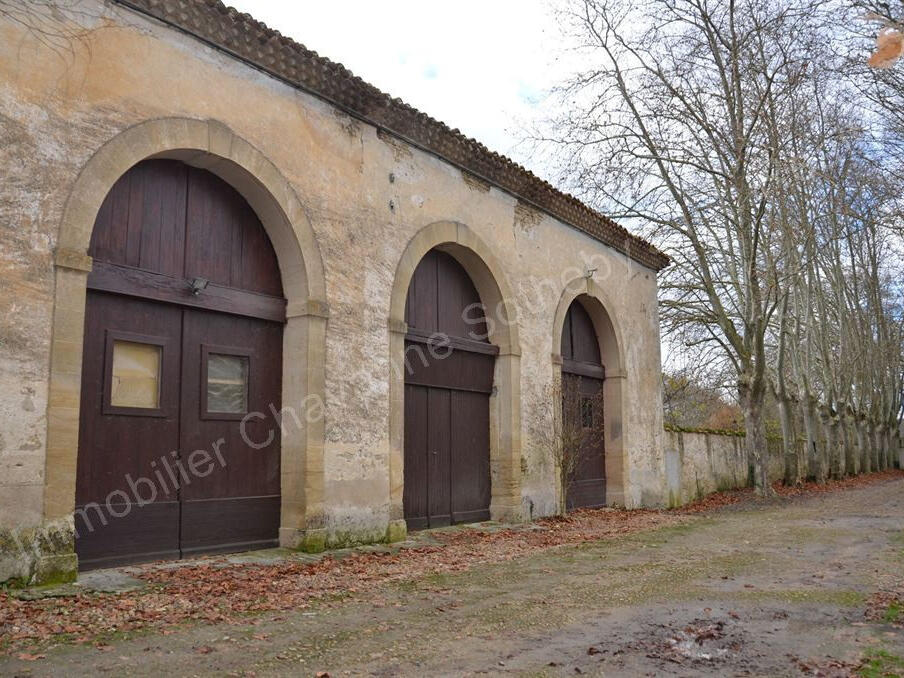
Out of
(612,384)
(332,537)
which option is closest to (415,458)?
(332,537)

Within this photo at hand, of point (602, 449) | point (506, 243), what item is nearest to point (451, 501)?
point (506, 243)

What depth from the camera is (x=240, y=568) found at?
7.34 metres

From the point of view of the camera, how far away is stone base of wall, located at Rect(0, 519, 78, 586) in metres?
5.90

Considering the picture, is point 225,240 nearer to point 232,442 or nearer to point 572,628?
point 232,442

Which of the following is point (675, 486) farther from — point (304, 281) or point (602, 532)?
point (304, 281)

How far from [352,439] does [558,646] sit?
15.3 feet

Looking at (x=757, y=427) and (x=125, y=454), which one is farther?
(x=757, y=427)

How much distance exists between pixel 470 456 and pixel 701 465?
31.1 feet

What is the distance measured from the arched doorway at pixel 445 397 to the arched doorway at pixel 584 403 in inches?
88.9

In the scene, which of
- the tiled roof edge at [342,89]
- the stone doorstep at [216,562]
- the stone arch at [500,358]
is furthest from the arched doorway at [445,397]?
the tiled roof edge at [342,89]

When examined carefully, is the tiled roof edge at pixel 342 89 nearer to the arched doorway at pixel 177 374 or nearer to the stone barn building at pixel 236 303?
the stone barn building at pixel 236 303

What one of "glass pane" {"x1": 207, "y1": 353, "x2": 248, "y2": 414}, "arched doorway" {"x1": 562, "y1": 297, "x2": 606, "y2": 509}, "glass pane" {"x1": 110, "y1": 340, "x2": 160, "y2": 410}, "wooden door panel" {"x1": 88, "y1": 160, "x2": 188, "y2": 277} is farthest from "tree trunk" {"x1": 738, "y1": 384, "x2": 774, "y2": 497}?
"glass pane" {"x1": 110, "y1": 340, "x2": 160, "y2": 410}

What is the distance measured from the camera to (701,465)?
19156 millimetres

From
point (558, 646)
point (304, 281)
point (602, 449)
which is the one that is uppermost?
point (304, 281)
